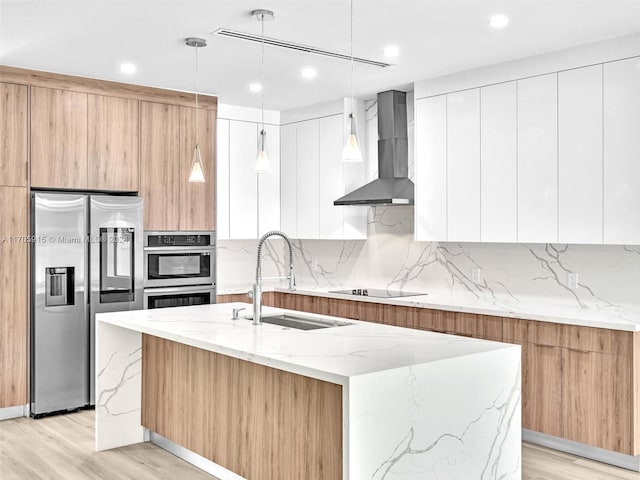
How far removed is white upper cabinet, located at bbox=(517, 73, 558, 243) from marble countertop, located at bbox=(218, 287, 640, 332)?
479 millimetres

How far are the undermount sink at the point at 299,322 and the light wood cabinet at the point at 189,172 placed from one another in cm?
202

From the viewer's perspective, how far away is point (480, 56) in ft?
14.5

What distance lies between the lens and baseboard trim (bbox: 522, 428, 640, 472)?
379cm

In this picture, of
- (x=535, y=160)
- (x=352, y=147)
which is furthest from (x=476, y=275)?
(x=352, y=147)

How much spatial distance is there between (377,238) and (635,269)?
7.77 feet

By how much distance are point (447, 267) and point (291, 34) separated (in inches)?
95.6

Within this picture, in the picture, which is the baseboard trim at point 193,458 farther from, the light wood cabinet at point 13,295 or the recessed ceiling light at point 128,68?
the recessed ceiling light at point 128,68

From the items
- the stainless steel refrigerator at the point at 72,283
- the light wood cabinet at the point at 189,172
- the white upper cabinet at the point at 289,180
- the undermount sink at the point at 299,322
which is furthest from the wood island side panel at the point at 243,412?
the white upper cabinet at the point at 289,180

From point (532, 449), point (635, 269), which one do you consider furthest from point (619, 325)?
point (532, 449)

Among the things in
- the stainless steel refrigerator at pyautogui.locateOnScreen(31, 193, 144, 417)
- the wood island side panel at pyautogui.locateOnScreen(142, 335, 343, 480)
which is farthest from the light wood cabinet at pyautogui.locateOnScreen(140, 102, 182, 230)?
the wood island side panel at pyautogui.locateOnScreen(142, 335, 343, 480)

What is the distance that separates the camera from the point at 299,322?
3.87 m

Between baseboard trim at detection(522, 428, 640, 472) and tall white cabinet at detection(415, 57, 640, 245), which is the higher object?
tall white cabinet at detection(415, 57, 640, 245)

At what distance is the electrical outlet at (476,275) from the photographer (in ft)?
16.9

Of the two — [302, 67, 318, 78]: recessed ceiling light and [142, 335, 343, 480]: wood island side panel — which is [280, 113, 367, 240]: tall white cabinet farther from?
[142, 335, 343, 480]: wood island side panel
